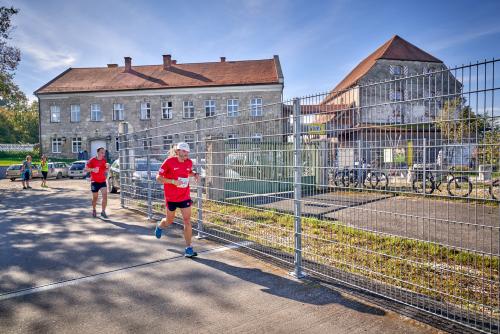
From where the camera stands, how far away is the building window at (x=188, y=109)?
33281 mm

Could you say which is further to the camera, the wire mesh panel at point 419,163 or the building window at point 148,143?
the building window at point 148,143

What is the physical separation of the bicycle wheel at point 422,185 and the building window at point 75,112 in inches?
1477

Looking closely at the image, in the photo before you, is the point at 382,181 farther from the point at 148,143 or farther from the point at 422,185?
the point at 148,143

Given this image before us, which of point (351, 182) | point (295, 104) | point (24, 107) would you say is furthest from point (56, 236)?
point (24, 107)

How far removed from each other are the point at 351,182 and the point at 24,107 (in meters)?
93.8

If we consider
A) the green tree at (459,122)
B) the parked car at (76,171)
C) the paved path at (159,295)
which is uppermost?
the green tree at (459,122)

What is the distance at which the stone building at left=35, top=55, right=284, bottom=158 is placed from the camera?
32.3m

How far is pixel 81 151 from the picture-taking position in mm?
34656

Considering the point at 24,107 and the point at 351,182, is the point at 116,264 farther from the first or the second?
the point at 24,107

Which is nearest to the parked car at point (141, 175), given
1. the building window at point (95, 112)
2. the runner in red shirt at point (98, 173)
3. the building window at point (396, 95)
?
the runner in red shirt at point (98, 173)

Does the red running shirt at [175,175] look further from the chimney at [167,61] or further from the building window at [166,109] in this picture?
the chimney at [167,61]

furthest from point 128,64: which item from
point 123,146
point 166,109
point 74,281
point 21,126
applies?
point 21,126

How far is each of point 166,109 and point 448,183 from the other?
3277cm

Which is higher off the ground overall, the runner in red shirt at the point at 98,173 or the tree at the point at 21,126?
the tree at the point at 21,126
